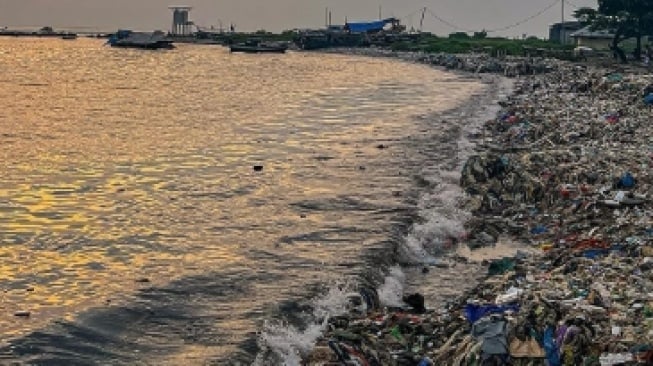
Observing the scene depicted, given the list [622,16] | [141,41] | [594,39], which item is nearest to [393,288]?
[622,16]

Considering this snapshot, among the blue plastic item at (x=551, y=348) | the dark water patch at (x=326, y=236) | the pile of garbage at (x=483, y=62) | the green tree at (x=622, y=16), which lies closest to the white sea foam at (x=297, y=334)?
the blue plastic item at (x=551, y=348)

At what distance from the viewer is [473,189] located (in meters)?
16.2

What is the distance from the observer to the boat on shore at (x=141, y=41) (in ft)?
392

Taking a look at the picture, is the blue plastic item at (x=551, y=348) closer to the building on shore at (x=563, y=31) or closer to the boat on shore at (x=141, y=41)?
the building on shore at (x=563, y=31)

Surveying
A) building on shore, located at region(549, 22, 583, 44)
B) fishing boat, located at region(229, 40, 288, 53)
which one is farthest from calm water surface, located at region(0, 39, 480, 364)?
fishing boat, located at region(229, 40, 288, 53)

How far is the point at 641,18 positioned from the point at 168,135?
3431 centimetres

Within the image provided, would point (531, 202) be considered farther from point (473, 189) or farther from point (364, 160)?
point (364, 160)

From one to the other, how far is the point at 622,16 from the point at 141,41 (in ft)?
296

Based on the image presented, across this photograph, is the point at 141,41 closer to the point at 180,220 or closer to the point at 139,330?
the point at 180,220

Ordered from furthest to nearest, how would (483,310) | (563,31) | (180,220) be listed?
(563,31)
(180,220)
(483,310)

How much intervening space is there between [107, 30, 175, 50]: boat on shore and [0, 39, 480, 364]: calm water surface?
86.9 metres

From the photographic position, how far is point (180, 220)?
47.0 feet

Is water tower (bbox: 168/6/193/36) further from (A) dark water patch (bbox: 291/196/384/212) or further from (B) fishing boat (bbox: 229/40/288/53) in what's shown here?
(A) dark water patch (bbox: 291/196/384/212)

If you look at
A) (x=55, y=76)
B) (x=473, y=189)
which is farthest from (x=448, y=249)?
(x=55, y=76)
